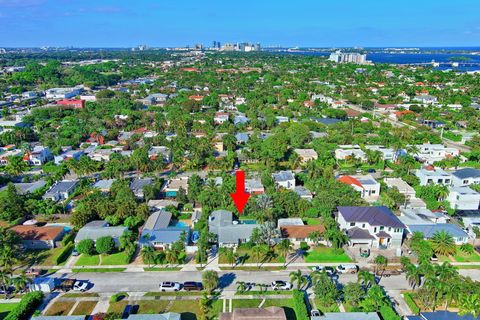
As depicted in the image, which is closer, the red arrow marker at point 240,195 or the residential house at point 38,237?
the residential house at point 38,237

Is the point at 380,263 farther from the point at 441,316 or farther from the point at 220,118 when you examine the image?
the point at 220,118

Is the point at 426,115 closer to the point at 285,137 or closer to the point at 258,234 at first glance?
the point at 285,137

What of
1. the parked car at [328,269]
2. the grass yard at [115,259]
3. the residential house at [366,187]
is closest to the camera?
the parked car at [328,269]

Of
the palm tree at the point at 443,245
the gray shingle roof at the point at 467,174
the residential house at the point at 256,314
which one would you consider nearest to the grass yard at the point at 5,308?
the residential house at the point at 256,314

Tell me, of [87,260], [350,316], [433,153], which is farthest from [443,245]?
[87,260]

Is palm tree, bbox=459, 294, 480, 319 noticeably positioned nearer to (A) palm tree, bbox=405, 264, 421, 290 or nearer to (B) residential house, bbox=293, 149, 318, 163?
(A) palm tree, bbox=405, 264, 421, 290

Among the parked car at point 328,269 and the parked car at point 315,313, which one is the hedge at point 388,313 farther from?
the parked car at point 328,269

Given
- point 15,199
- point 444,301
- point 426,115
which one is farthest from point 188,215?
point 426,115
